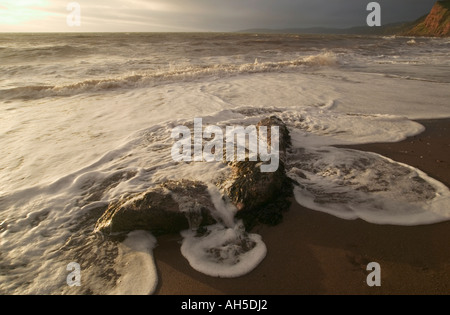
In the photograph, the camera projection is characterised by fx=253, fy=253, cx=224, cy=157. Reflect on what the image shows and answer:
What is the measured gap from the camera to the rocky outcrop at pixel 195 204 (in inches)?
97.6

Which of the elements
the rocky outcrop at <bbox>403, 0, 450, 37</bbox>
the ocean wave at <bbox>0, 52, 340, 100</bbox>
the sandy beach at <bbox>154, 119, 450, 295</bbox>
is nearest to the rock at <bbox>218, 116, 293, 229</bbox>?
the sandy beach at <bbox>154, 119, 450, 295</bbox>

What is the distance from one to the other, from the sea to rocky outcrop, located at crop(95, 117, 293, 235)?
11 cm

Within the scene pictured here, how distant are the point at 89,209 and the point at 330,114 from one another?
500cm

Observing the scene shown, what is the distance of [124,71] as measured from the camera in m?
11.9

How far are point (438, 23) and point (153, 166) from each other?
260 feet

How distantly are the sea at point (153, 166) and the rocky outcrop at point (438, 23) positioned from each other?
64691mm

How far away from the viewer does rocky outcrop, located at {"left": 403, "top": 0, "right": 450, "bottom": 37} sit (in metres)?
53.8

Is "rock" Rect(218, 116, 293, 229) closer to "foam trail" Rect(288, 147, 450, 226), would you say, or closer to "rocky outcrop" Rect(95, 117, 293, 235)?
"rocky outcrop" Rect(95, 117, 293, 235)

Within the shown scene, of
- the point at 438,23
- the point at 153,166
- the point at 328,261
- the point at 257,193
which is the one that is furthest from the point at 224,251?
the point at 438,23

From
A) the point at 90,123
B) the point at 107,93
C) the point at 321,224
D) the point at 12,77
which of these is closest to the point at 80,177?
the point at 90,123

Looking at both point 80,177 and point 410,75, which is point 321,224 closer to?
point 80,177

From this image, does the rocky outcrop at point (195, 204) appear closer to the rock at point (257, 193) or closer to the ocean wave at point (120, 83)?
the rock at point (257, 193)

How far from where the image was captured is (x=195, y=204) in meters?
2.60

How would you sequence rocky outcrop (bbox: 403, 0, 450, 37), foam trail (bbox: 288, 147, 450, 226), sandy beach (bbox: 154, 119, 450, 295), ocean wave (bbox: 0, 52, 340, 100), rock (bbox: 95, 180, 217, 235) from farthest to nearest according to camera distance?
rocky outcrop (bbox: 403, 0, 450, 37) < ocean wave (bbox: 0, 52, 340, 100) < foam trail (bbox: 288, 147, 450, 226) < rock (bbox: 95, 180, 217, 235) < sandy beach (bbox: 154, 119, 450, 295)
